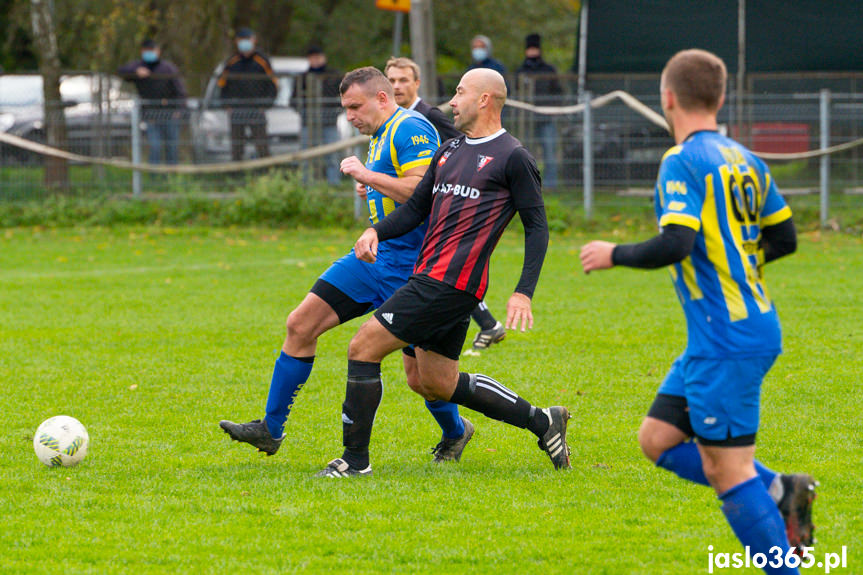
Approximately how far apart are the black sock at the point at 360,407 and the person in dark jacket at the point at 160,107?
1261 cm

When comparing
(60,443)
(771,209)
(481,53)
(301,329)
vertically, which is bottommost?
(60,443)

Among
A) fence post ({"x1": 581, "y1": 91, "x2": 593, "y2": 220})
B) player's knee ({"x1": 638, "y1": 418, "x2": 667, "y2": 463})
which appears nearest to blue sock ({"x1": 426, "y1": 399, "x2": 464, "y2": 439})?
player's knee ({"x1": 638, "y1": 418, "x2": 667, "y2": 463})

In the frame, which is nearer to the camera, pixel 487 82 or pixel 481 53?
pixel 487 82

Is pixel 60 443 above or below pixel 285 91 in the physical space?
below

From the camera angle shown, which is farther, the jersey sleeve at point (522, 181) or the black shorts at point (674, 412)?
the jersey sleeve at point (522, 181)

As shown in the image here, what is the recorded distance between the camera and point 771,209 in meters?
3.91

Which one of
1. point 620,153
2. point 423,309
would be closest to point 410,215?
point 423,309

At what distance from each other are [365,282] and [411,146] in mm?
730

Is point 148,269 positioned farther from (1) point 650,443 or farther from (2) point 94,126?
(1) point 650,443

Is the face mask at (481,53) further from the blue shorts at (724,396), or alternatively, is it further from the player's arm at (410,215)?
the blue shorts at (724,396)

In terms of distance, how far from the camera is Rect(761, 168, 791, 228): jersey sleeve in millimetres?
3898

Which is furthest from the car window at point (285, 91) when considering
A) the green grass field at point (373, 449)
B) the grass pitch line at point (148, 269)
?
the green grass field at point (373, 449)

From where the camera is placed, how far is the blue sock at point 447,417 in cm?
598

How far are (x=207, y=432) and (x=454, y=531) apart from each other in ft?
7.43
